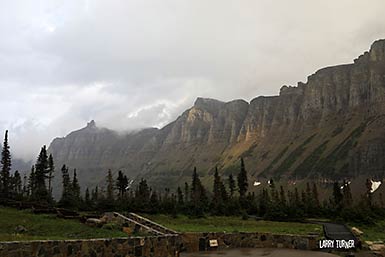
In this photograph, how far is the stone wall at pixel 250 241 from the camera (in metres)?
26.6

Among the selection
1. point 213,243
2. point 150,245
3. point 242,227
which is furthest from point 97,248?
point 242,227

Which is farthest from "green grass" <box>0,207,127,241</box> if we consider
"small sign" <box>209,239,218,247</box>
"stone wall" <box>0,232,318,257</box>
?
"small sign" <box>209,239,218,247</box>

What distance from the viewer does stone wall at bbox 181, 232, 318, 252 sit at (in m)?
26.6

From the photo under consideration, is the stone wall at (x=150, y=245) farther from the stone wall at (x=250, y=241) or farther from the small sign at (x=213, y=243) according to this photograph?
the small sign at (x=213, y=243)

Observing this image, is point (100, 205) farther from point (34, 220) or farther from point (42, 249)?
point (42, 249)

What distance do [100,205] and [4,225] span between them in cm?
2977

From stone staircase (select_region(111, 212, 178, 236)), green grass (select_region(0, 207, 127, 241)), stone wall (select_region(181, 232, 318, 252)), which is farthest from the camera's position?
stone staircase (select_region(111, 212, 178, 236))

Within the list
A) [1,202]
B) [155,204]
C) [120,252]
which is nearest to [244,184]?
[155,204]

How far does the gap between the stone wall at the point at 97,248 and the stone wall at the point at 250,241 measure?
6.10ft

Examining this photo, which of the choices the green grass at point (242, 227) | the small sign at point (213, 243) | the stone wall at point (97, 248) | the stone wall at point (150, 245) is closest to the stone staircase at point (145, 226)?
the stone wall at point (150, 245)

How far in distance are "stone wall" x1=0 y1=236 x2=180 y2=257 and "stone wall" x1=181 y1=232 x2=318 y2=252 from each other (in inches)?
73.2

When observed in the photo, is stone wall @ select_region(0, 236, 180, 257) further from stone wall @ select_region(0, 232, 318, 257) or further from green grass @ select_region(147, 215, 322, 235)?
green grass @ select_region(147, 215, 322, 235)

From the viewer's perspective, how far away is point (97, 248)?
20.0m

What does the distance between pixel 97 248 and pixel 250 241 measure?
12.5 m
